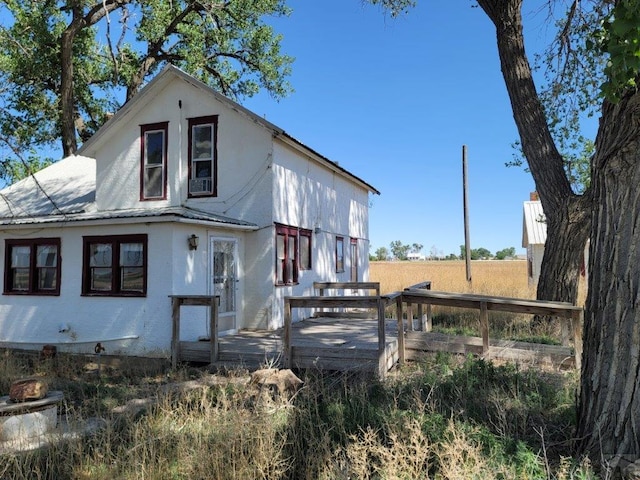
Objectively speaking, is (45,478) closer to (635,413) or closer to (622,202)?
(635,413)

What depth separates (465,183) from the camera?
2584 centimetres

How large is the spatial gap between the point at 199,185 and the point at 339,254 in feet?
22.0

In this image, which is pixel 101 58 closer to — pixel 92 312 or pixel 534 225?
pixel 92 312

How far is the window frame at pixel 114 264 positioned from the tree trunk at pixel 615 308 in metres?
8.86

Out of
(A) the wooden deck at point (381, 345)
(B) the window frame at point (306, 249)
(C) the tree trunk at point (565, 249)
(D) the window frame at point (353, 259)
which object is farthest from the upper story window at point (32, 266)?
(C) the tree trunk at point (565, 249)

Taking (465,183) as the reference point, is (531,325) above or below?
below

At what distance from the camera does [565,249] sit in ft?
37.3

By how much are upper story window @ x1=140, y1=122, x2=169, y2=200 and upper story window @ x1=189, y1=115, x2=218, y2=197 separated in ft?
2.69

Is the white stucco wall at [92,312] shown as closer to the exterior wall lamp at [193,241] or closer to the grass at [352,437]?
the exterior wall lamp at [193,241]

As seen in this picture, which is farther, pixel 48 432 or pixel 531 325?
pixel 531 325

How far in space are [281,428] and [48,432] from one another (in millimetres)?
2469

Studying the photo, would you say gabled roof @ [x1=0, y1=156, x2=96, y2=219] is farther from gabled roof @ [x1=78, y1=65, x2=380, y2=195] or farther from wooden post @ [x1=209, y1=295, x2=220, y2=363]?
wooden post @ [x1=209, y1=295, x2=220, y2=363]

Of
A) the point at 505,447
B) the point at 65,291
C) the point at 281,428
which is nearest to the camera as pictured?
the point at 505,447

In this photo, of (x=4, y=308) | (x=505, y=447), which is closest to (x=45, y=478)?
(x=505, y=447)
